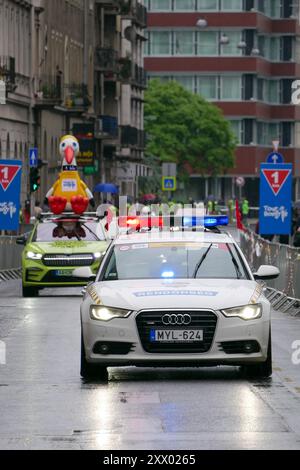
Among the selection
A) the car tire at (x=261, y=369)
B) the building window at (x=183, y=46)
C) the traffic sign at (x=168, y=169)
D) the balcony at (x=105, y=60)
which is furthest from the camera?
the building window at (x=183, y=46)

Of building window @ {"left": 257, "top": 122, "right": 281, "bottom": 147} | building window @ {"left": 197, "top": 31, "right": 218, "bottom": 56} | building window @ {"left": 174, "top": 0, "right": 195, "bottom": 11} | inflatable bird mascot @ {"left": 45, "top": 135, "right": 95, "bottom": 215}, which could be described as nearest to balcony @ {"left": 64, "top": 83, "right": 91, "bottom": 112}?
inflatable bird mascot @ {"left": 45, "top": 135, "right": 95, "bottom": 215}

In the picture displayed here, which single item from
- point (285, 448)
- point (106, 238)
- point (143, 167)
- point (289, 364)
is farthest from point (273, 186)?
point (143, 167)

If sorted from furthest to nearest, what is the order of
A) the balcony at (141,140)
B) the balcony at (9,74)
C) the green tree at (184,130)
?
the green tree at (184,130) < the balcony at (141,140) < the balcony at (9,74)

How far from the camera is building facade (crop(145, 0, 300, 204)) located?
481 feet

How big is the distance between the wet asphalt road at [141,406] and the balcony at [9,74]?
4328 centimetres

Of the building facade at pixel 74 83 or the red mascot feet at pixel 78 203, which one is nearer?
the red mascot feet at pixel 78 203

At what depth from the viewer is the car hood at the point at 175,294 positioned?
685 inches

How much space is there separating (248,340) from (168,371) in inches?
65.1

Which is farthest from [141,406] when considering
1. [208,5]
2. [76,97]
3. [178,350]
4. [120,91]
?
[208,5]

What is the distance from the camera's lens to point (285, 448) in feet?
40.7

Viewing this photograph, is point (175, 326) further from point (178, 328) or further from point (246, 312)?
point (246, 312)

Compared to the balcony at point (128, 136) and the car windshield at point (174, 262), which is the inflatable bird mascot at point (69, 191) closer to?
the car windshield at point (174, 262)

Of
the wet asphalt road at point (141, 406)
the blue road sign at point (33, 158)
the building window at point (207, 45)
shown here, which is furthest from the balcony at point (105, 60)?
the wet asphalt road at point (141, 406)
